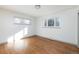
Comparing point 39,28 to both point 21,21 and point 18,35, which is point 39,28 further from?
point 18,35

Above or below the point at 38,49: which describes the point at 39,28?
above

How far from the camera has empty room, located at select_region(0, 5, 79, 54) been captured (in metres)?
3.94

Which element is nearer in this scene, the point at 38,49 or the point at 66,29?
the point at 38,49

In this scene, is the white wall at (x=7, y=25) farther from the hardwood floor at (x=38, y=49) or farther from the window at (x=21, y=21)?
the hardwood floor at (x=38, y=49)

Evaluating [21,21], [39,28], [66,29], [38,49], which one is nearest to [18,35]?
[21,21]

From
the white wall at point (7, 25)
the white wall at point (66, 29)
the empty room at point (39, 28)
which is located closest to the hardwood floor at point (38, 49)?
the empty room at point (39, 28)

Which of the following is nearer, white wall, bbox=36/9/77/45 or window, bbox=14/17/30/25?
white wall, bbox=36/9/77/45

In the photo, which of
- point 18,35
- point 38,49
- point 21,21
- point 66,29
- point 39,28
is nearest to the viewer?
point 38,49

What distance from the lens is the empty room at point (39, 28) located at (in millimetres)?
3943

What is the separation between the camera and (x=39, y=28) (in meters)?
6.76

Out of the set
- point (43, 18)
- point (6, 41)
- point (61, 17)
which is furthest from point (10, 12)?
point (61, 17)

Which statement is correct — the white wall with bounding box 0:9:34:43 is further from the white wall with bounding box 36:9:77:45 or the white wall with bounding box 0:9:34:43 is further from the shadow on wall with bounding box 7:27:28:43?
the white wall with bounding box 36:9:77:45

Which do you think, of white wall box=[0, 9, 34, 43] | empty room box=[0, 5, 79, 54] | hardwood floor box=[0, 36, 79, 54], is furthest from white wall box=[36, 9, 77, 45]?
white wall box=[0, 9, 34, 43]

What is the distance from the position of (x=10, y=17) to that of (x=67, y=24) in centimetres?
356
